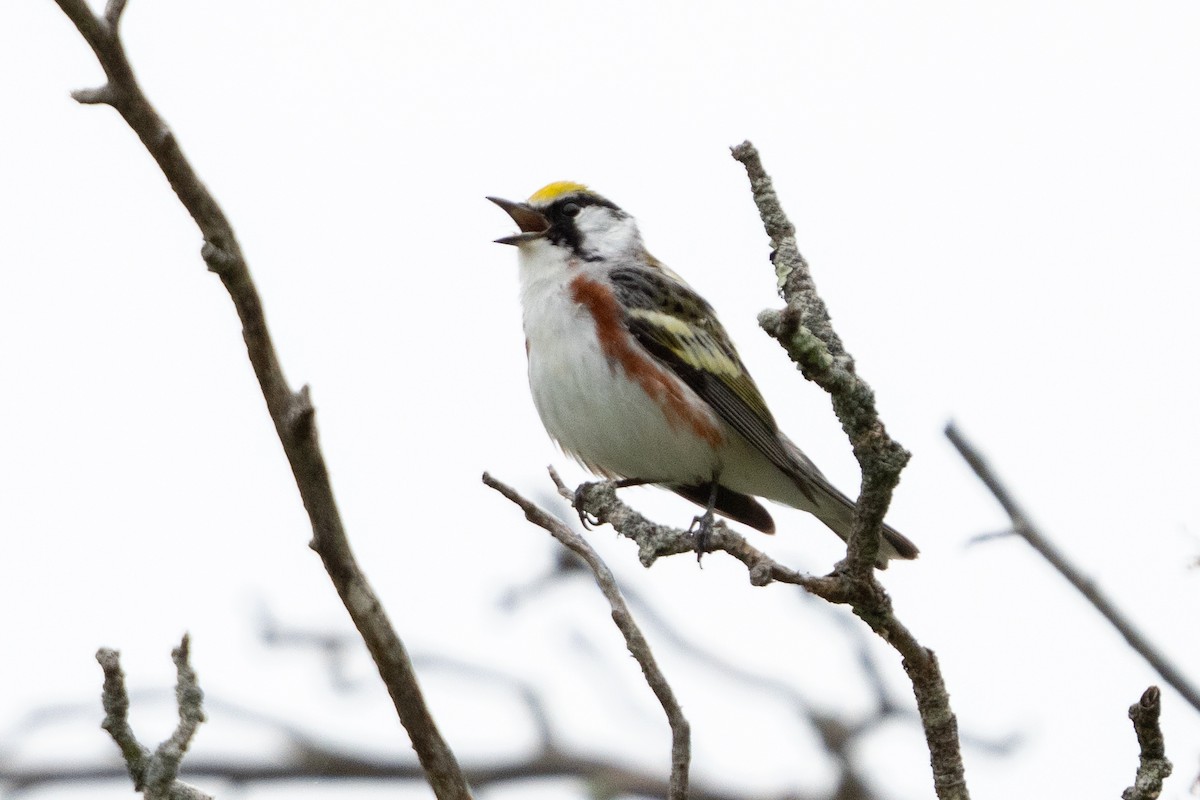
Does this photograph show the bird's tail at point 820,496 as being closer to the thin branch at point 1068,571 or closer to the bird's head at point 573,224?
the bird's head at point 573,224

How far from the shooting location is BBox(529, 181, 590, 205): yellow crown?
7.34 meters

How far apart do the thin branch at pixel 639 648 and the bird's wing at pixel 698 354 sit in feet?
10.2

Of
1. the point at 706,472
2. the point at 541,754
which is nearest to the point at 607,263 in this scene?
the point at 706,472

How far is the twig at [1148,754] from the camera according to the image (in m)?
2.34

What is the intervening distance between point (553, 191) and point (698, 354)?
143cm

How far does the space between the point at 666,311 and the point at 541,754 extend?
9.34 ft

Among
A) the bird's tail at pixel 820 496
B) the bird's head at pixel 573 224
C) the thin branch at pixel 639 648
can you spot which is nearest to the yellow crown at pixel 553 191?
the bird's head at pixel 573 224

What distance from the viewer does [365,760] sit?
425 centimetres

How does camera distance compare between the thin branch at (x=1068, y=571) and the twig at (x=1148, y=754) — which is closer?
the twig at (x=1148, y=754)

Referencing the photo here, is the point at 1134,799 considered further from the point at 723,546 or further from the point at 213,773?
the point at 213,773

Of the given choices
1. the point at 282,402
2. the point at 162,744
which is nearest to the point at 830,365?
the point at 282,402

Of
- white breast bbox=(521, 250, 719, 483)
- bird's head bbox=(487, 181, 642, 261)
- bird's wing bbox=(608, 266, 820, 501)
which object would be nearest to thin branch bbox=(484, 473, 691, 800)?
white breast bbox=(521, 250, 719, 483)

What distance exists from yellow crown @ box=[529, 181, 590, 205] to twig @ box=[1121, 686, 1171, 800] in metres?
5.31

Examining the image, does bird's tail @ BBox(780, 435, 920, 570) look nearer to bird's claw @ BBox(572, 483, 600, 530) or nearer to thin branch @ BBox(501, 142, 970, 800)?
bird's claw @ BBox(572, 483, 600, 530)
